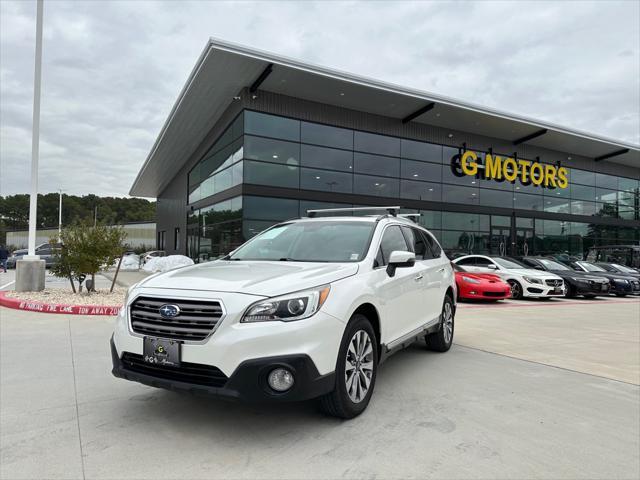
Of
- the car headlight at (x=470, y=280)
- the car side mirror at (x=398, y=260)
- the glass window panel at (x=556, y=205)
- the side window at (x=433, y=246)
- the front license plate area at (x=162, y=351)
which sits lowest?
the car headlight at (x=470, y=280)

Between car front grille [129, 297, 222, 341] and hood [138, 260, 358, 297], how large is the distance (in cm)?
13

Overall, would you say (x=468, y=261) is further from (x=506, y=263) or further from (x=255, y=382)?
(x=255, y=382)

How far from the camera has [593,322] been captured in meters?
9.73

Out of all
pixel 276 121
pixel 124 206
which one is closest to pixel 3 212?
pixel 124 206

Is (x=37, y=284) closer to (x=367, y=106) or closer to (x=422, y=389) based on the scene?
(x=422, y=389)

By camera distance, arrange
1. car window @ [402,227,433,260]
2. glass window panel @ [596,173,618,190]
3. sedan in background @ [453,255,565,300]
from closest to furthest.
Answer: car window @ [402,227,433,260], sedan in background @ [453,255,565,300], glass window panel @ [596,173,618,190]

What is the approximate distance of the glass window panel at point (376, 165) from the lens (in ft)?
72.9

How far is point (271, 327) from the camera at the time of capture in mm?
2988

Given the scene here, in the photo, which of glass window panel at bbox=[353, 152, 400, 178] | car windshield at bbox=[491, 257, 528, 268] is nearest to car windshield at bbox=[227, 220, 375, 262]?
car windshield at bbox=[491, 257, 528, 268]

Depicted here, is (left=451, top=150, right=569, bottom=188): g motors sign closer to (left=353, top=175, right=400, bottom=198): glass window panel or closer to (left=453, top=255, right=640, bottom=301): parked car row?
(left=353, top=175, right=400, bottom=198): glass window panel

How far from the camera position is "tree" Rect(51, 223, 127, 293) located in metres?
10.6

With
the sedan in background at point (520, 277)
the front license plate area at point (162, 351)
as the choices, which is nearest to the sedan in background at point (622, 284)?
the sedan in background at point (520, 277)

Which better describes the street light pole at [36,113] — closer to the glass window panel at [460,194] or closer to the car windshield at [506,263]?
the car windshield at [506,263]

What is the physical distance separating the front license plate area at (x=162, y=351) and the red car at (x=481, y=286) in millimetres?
11295
